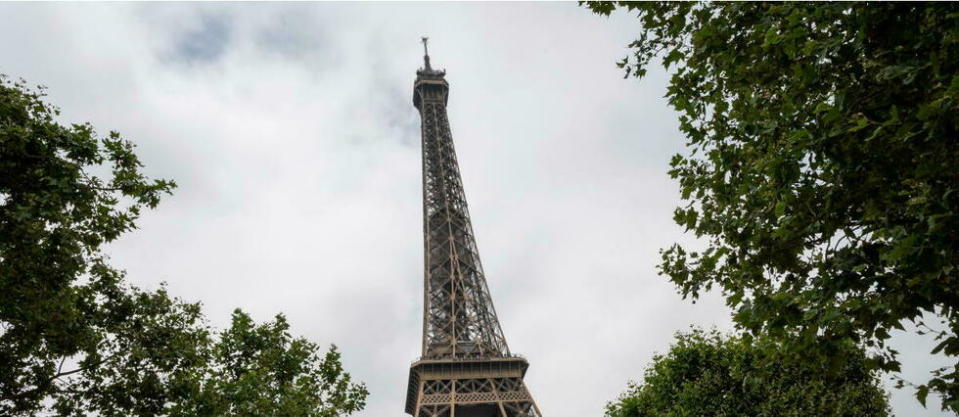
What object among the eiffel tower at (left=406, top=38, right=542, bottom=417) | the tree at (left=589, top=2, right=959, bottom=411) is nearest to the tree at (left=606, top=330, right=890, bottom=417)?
the tree at (left=589, top=2, right=959, bottom=411)

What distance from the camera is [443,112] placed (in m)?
83.9

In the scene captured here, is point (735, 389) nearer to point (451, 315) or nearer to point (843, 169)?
point (843, 169)

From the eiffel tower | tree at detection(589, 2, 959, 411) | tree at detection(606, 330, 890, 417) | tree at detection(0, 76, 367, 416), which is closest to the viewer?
tree at detection(589, 2, 959, 411)

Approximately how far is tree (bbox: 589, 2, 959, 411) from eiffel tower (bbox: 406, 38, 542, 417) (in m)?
47.3

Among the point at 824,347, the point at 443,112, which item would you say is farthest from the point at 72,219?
the point at 443,112

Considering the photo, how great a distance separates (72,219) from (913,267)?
1290 cm

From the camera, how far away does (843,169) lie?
7.11m

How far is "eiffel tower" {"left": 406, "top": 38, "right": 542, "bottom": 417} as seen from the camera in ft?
182

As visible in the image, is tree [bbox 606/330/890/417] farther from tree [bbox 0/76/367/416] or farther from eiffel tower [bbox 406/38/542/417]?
eiffel tower [bbox 406/38/542/417]

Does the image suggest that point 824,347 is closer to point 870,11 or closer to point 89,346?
point 870,11

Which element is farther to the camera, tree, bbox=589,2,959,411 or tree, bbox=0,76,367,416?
tree, bbox=0,76,367,416

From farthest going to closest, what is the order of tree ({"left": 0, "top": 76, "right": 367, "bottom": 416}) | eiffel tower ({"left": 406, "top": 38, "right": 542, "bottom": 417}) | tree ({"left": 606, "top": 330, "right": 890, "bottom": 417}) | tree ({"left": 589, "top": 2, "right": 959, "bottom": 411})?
eiffel tower ({"left": 406, "top": 38, "right": 542, "bottom": 417}) → tree ({"left": 606, "top": 330, "right": 890, "bottom": 417}) → tree ({"left": 0, "top": 76, "right": 367, "bottom": 416}) → tree ({"left": 589, "top": 2, "right": 959, "bottom": 411})

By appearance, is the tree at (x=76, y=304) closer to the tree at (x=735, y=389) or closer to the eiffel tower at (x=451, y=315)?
the tree at (x=735, y=389)

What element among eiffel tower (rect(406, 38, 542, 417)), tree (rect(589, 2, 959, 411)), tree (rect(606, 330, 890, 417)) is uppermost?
eiffel tower (rect(406, 38, 542, 417))
